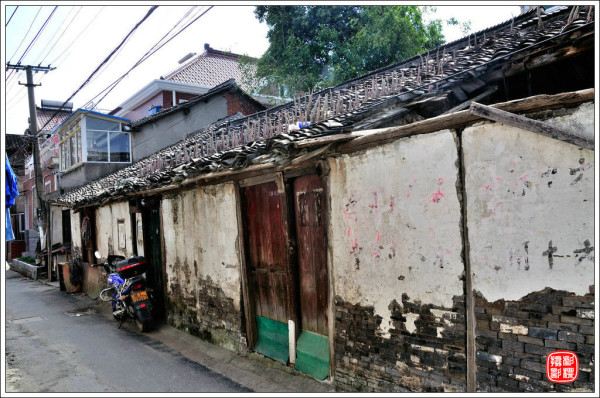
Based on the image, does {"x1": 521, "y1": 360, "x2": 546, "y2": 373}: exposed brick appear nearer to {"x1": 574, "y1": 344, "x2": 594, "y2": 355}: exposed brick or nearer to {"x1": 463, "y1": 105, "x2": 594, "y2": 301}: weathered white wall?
{"x1": 574, "y1": 344, "x2": 594, "y2": 355}: exposed brick

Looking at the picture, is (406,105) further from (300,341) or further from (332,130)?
(300,341)

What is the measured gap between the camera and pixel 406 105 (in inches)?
202

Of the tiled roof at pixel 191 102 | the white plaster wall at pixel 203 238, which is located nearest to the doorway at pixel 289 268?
the white plaster wall at pixel 203 238

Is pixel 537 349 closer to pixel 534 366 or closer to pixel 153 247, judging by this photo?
pixel 534 366

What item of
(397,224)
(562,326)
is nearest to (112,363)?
(397,224)

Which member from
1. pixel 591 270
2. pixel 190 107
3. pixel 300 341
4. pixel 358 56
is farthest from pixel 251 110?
pixel 591 270

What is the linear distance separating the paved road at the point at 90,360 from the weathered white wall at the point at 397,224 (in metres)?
2.29

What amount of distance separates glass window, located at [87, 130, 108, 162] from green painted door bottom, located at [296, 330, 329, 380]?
15.9m

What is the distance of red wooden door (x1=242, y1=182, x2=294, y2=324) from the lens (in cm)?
617

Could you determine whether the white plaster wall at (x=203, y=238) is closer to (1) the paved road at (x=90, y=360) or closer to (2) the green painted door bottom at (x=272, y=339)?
(2) the green painted door bottom at (x=272, y=339)

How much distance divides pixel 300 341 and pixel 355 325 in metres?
1.19

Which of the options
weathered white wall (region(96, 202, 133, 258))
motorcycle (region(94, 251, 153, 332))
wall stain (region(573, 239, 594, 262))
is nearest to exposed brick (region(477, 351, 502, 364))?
wall stain (region(573, 239, 594, 262))

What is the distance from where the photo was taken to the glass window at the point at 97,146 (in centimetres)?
1877
